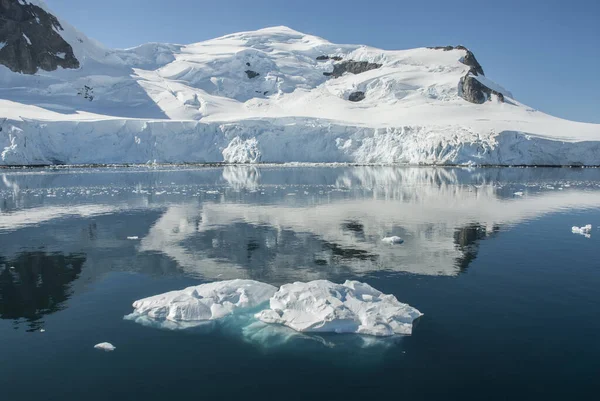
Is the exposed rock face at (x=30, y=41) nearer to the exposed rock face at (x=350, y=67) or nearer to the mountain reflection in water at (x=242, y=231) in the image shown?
the exposed rock face at (x=350, y=67)

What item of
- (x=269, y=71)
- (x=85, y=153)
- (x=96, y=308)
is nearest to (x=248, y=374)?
(x=96, y=308)

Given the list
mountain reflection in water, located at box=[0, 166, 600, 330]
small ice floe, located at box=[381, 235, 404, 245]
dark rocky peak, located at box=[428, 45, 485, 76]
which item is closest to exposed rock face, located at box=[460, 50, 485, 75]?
dark rocky peak, located at box=[428, 45, 485, 76]

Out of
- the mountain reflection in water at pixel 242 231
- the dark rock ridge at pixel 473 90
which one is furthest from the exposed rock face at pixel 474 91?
the mountain reflection in water at pixel 242 231

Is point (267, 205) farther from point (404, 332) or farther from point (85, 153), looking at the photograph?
point (85, 153)

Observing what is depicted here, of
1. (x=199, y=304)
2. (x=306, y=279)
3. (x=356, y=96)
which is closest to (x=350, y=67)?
(x=356, y=96)

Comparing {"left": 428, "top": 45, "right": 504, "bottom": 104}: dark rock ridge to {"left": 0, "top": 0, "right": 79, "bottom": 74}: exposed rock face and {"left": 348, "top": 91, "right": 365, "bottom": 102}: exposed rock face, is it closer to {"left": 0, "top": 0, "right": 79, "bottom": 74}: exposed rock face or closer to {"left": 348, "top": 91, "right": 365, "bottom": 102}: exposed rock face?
{"left": 348, "top": 91, "right": 365, "bottom": 102}: exposed rock face

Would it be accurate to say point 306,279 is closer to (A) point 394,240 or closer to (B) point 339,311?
(B) point 339,311
